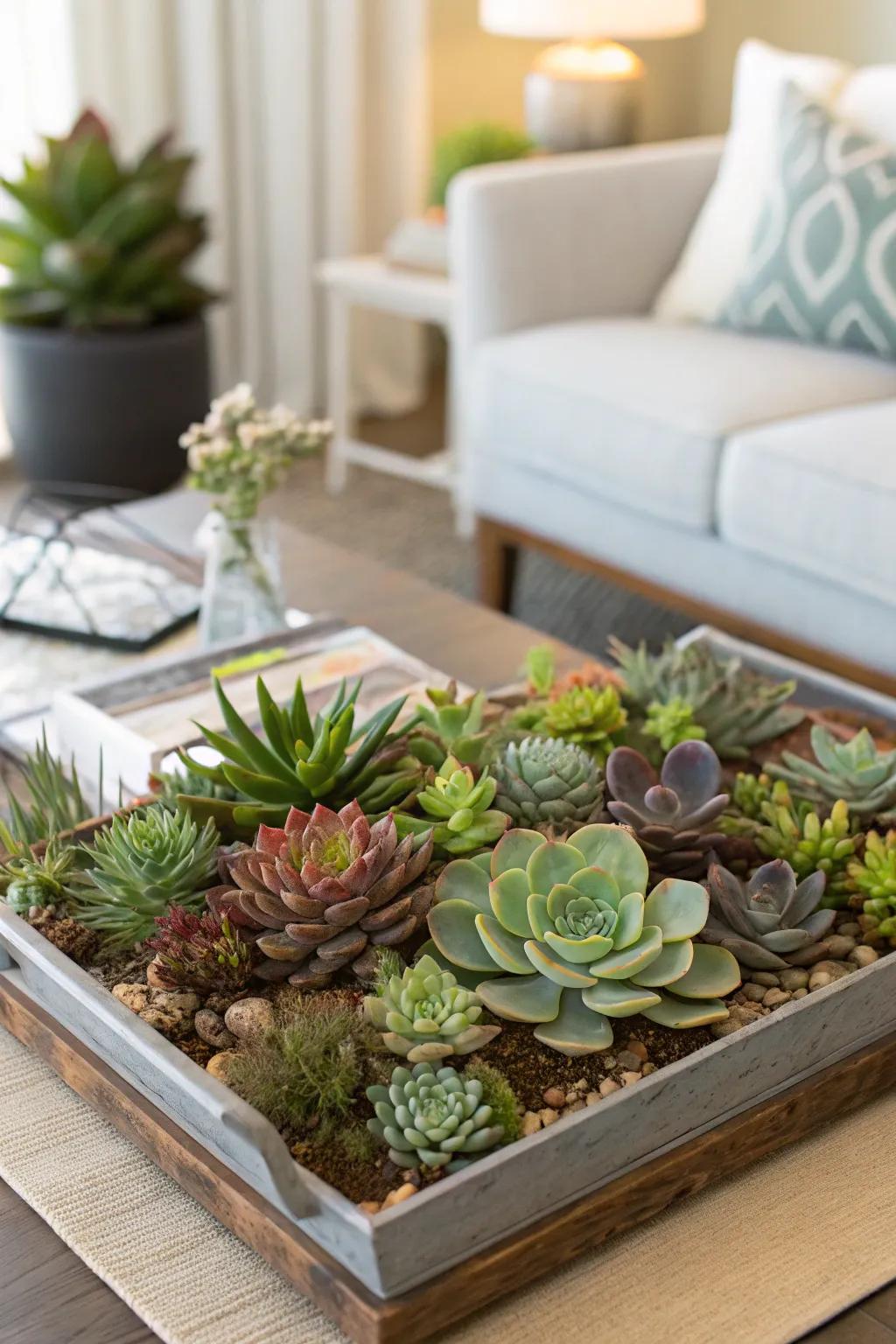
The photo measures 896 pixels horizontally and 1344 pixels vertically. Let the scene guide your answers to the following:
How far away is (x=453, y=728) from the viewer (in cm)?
129

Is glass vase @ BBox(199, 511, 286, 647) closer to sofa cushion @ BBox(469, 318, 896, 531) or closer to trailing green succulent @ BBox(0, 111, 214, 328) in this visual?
sofa cushion @ BBox(469, 318, 896, 531)

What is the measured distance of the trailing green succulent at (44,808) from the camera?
1229 mm

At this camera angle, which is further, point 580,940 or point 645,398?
point 645,398

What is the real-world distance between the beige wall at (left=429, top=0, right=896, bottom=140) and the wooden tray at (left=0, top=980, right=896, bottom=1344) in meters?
3.13

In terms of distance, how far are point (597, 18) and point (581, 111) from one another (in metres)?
0.18

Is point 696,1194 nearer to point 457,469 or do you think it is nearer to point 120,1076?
point 120,1076

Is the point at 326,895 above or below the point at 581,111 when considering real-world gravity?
below

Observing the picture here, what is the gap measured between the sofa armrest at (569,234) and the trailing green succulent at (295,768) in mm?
1510

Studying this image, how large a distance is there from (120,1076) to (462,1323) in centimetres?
30

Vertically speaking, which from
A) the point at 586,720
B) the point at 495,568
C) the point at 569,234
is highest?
the point at 569,234

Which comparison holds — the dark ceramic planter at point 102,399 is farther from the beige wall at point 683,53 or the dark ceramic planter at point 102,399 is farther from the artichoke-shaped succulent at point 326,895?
the artichoke-shaped succulent at point 326,895

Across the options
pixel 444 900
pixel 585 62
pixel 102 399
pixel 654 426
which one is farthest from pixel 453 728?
pixel 585 62

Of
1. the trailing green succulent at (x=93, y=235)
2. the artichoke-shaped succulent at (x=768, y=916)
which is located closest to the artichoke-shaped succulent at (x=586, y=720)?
the artichoke-shaped succulent at (x=768, y=916)

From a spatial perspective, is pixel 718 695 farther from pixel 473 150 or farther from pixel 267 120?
pixel 267 120
